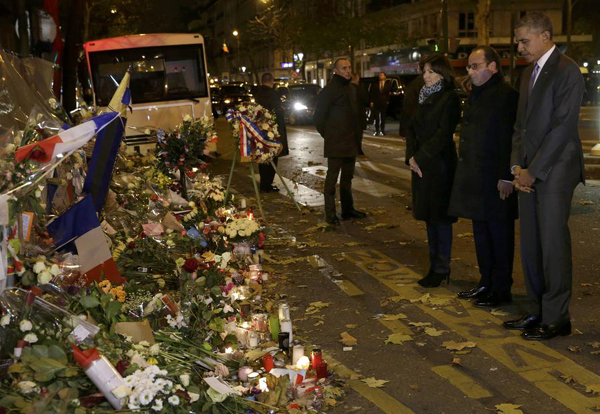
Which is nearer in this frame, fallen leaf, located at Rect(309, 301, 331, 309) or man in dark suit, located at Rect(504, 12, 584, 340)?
man in dark suit, located at Rect(504, 12, 584, 340)

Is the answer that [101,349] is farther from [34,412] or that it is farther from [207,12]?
[207,12]

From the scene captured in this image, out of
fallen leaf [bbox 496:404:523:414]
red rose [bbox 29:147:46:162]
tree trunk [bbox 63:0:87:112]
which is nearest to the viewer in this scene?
red rose [bbox 29:147:46:162]

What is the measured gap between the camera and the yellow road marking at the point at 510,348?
181 inches

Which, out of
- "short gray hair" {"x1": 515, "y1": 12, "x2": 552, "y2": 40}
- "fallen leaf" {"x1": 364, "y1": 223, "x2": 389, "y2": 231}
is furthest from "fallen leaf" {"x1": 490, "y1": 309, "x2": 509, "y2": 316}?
"fallen leaf" {"x1": 364, "y1": 223, "x2": 389, "y2": 231}

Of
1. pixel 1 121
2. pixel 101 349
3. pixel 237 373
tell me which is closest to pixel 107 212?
pixel 1 121

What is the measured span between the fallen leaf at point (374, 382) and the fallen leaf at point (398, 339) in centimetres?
68

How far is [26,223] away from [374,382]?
2.29 meters

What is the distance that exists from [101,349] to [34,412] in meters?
0.54

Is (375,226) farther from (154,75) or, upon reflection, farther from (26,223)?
(154,75)

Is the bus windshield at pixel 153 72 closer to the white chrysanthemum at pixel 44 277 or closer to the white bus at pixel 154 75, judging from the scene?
the white bus at pixel 154 75

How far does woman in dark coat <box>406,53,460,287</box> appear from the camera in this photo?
6484 millimetres

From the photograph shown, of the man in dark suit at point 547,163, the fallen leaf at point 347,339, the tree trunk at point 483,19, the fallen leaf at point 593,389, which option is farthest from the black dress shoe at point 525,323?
the tree trunk at point 483,19

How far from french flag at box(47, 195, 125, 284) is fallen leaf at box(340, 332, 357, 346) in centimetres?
169

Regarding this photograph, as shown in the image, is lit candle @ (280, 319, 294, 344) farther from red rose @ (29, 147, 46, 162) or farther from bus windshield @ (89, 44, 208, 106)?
bus windshield @ (89, 44, 208, 106)
